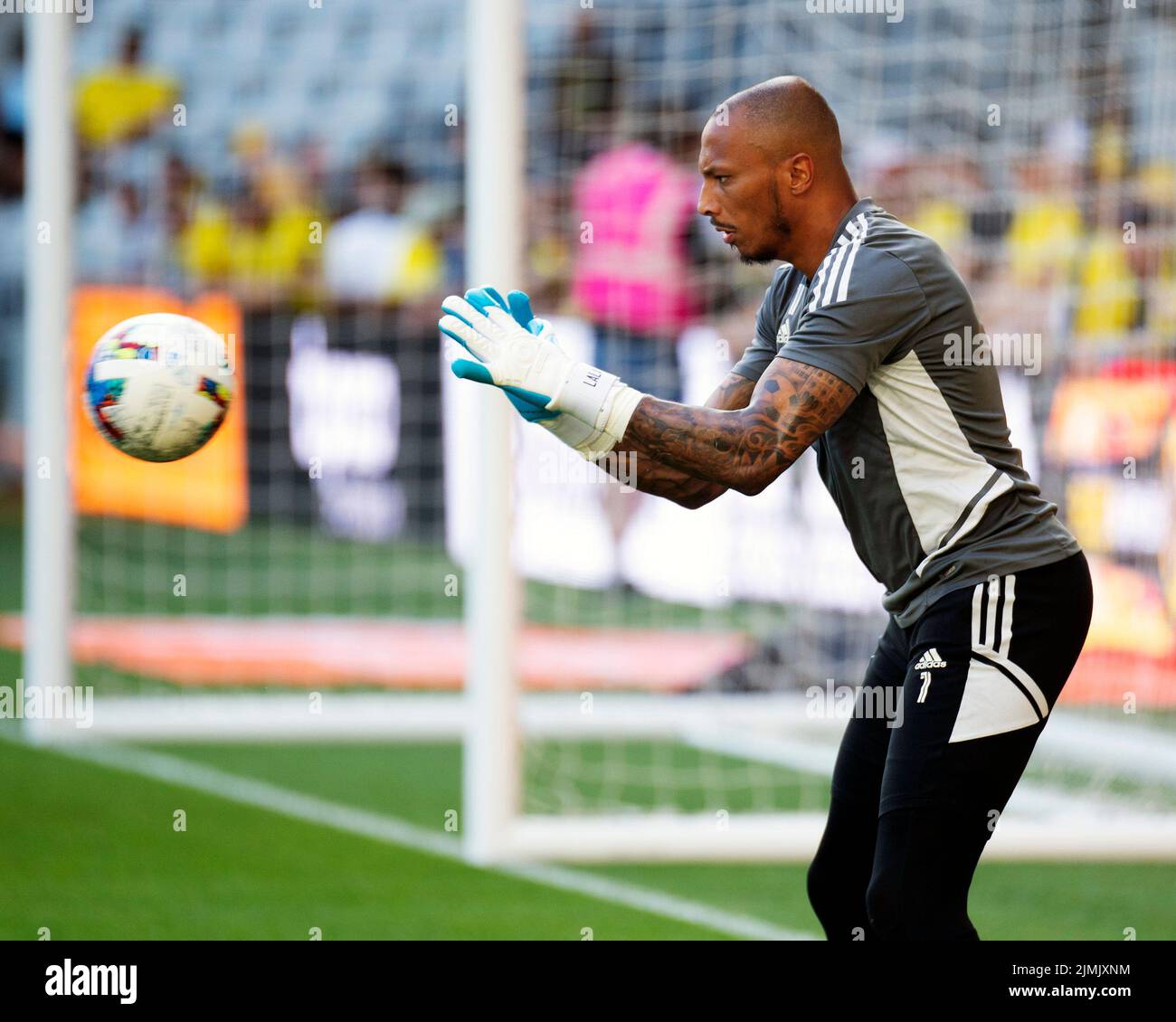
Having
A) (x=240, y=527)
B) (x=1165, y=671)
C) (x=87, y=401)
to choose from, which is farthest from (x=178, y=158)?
(x=87, y=401)

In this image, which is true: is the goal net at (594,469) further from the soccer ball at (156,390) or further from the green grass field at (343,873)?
the soccer ball at (156,390)

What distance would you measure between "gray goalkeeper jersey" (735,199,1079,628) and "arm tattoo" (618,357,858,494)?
0.16 feet

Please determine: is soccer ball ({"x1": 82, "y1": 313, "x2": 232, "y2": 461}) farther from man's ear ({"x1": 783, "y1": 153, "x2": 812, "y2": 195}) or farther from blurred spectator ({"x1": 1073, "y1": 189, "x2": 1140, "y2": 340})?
Result: blurred spectator ({"x1": 1073, "y1": 189, "x2": 1140, "y2": 340})

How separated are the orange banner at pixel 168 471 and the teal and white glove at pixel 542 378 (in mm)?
10181

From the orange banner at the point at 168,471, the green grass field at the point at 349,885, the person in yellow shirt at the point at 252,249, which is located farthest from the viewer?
the orange banner at the point at 168,471

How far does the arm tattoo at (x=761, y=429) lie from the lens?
3512 millimetres

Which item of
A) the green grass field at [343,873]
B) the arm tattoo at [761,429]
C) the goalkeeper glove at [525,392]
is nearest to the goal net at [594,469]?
the green grass field at [343,873]

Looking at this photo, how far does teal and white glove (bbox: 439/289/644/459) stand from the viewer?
11.8ft

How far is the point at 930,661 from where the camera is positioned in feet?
12.0

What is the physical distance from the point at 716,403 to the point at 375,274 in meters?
9.92

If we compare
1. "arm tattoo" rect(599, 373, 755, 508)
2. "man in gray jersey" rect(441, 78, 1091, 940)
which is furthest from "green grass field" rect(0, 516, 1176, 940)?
"man in gray jersey" rect(441, 78, 1091, 940)

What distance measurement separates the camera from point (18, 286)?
55.1 ft

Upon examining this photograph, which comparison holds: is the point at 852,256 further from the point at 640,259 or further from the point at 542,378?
the point at 640,259
